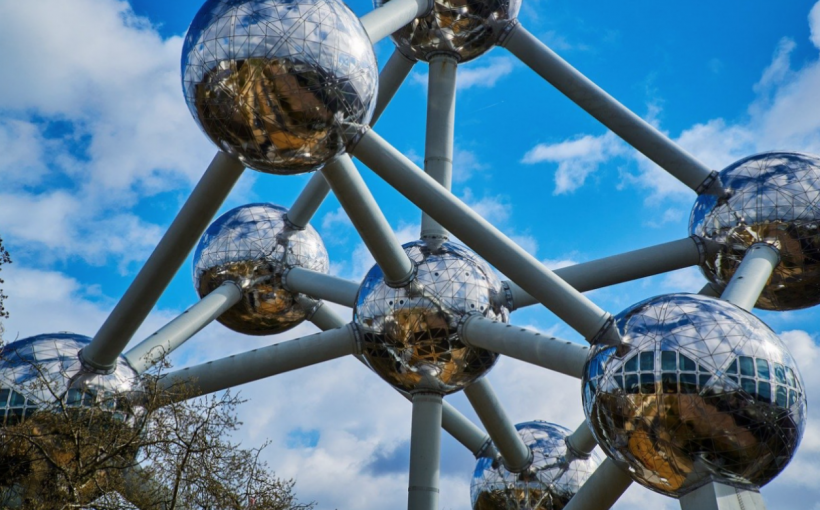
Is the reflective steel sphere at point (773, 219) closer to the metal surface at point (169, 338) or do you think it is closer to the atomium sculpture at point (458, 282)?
the atomium sculpture at point (458, 282)

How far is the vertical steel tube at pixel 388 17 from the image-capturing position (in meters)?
9.84

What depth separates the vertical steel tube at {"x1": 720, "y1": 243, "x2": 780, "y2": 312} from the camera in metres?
9.61

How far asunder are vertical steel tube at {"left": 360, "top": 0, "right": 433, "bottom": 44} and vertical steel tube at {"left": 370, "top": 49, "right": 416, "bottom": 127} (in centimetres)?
150

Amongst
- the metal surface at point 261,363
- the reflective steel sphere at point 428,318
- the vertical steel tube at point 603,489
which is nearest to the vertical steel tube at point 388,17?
the reflective steel sphere at point 428,318

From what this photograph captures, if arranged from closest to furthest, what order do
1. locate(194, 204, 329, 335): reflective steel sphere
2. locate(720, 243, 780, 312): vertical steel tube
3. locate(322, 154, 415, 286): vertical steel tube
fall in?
locate(322, 154, 415, 286): vertical steel tube
locate(720, 243, 780, 312): vertical steel tube
locate(194, 204, 329, 335): reflective steel sphere

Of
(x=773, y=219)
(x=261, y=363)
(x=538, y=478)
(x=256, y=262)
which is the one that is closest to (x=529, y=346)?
(x=261, y=363)

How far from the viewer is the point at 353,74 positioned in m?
8.49

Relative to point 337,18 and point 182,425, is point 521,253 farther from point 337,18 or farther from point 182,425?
point 182,425

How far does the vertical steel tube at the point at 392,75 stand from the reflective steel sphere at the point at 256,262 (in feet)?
7.27

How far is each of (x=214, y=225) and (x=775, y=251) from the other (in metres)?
7.55

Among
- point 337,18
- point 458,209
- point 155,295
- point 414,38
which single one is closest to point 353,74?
point 337,18

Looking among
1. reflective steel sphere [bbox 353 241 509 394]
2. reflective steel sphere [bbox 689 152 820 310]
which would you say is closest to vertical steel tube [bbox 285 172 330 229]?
reflective steel sphere [bbox 353 241 509 394]

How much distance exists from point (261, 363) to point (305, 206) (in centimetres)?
341

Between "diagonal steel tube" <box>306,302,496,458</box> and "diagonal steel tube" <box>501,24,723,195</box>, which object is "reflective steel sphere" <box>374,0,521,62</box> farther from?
"diagonal steel tube" <box>306,302,496,458</box>
